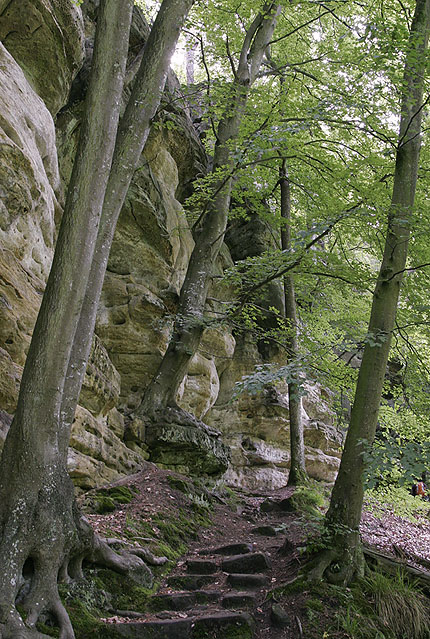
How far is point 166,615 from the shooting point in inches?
169

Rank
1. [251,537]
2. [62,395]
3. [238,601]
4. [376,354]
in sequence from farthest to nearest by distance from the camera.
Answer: [251,537] → [376,354] → [238,601] → [62,395]

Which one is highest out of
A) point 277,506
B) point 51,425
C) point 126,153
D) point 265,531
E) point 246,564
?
point 126,153

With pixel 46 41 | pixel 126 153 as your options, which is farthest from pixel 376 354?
pixel 46 41

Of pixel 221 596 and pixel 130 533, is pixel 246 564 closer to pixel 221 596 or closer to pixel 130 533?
pixel 221 596

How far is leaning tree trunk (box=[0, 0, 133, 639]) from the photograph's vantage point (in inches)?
136

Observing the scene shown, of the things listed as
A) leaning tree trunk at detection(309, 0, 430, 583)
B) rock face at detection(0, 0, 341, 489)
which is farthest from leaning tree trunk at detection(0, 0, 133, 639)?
leaning tree trunk at detection(309, 0, 430, 583)

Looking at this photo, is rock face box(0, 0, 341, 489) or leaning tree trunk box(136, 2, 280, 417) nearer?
rock face box(0, 0, 341, 489)

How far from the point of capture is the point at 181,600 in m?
4.59

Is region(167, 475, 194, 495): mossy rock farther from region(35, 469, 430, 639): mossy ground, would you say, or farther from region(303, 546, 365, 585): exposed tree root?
region(303, 546, 365, 585): exposed tree root

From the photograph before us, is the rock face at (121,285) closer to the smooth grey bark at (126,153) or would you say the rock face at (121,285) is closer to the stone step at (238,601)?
the smooth grey bark at (126,153)

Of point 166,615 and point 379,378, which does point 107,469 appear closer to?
point 166,615

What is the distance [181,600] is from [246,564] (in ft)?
5.09

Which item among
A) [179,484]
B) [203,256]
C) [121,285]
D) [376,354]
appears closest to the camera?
[376,354]


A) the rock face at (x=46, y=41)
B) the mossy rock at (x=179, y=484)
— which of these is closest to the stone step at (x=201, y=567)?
the mossy rock at (x=179, y=484)
